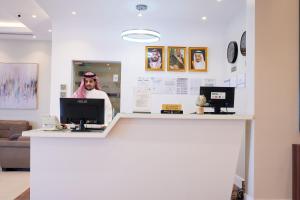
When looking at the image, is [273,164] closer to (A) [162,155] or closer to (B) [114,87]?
(A) [162,155]

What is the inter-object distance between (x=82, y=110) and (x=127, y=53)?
3528 mm

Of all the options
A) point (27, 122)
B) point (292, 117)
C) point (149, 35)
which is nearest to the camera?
point (292, 117)

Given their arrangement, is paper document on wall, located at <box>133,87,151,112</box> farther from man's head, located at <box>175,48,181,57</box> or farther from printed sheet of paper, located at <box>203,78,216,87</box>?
printed sheet of paper, located at <box>203,78,216,87</box>

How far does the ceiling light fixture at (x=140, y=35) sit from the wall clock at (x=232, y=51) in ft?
→ 5.31

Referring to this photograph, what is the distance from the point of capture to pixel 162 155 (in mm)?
3510

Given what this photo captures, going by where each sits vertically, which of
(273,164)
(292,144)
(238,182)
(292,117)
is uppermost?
(292,117)

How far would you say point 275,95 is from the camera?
368cm

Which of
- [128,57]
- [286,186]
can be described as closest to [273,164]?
[286,186]

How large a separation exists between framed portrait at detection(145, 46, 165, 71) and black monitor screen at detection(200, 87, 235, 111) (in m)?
2.27

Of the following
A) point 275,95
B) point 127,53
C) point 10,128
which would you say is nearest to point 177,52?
point 127,53

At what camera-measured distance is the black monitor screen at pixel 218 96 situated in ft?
15.1

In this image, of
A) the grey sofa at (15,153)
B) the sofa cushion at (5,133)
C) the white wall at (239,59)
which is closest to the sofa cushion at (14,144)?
the grey sofa at (15,153)

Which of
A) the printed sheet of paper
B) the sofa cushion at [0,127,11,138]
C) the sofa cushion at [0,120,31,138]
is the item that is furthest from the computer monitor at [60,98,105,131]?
the sofa cushion at [0,127,11,138]

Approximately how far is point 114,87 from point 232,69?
9.04ft
